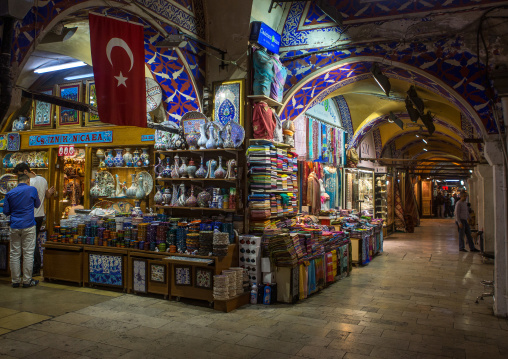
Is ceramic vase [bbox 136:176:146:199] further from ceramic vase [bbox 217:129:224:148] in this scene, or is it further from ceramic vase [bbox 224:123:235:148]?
ceramic vase [bbox 224:123:235:148]

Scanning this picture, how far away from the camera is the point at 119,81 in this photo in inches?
190

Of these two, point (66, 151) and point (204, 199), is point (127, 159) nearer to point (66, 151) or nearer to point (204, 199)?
point (66, 151)

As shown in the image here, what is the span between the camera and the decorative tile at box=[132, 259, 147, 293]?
6031mm

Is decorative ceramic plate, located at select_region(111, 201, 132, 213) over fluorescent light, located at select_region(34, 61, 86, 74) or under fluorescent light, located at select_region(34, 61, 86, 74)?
under

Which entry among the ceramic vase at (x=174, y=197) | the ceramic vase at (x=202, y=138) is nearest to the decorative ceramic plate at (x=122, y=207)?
the ceramic vase at (x=174, y=197)

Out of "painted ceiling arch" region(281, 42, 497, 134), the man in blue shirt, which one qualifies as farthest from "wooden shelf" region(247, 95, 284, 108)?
the man in blue shirt

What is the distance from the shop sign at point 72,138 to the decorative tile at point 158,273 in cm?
314

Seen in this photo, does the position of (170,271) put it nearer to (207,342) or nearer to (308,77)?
(207,342)

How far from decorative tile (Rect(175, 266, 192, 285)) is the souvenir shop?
0.01 metres

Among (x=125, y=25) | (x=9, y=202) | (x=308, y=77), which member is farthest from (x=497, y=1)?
(x=9, y=202)

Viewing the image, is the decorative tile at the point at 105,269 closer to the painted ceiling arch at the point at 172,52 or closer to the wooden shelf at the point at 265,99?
the painted ceiling arch at the point at 172,52

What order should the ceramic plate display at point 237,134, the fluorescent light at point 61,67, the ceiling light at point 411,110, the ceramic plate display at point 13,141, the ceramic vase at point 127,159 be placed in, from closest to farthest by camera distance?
1. the ceramic plate display at point 237,134
2. the ceramic vase at point 127,159
3. the ceramic plate display at point 13,141
4. the fluorescent light at point 61,67
5. the ceiling light at point 411,110

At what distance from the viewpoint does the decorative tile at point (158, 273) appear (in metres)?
5.89

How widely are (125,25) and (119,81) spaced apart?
737mm
